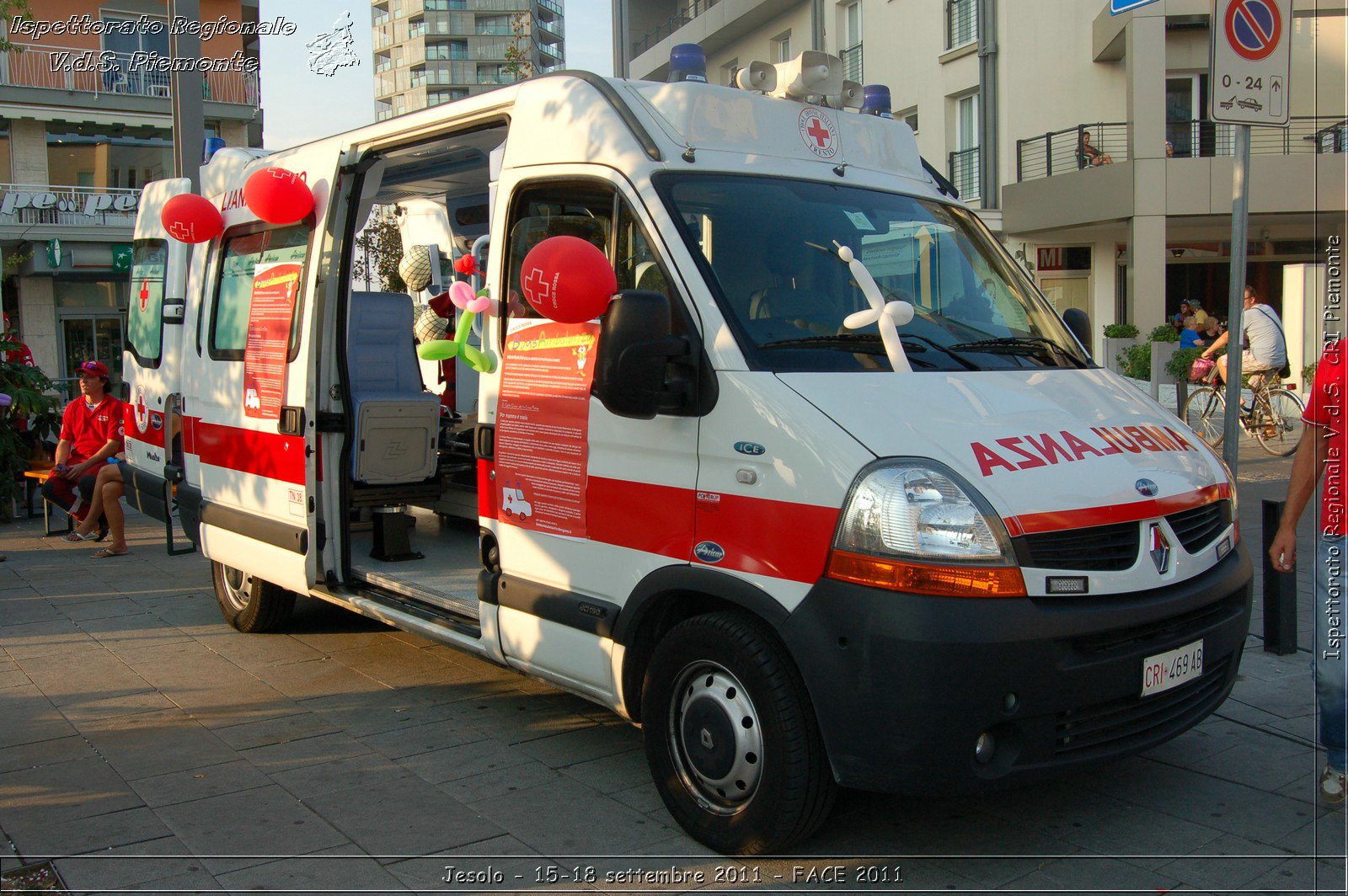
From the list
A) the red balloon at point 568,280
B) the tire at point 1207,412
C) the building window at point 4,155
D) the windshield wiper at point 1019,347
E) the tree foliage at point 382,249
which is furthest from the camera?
the building window at point 4,155

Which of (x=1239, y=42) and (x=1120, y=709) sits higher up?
(x=1239, y=42)

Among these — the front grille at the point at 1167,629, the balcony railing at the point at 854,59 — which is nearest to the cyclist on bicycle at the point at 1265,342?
the front grille at the point at 1167,629

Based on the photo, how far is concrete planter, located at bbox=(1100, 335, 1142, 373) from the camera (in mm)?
21859

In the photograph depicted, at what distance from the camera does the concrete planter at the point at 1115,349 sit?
21.9 meters

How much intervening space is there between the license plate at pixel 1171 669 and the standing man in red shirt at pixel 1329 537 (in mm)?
604

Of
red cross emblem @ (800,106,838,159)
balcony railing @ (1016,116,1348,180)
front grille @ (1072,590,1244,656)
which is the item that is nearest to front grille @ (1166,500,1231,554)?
front grille @ (1072,590,1244,656)

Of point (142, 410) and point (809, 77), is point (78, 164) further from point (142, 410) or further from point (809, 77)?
→ point (809, 77)

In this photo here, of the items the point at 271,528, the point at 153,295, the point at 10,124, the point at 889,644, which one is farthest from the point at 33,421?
the point at 10,124

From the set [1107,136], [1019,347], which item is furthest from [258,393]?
[1107,136]

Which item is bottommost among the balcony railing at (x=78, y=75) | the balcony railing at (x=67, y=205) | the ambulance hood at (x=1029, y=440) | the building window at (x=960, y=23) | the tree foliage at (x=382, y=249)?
the ambulance hood at (x=1029, y=440)

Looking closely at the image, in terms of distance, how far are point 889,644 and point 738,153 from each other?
2076mm

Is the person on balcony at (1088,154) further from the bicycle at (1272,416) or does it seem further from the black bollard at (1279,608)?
the black bollard at (1279,608)

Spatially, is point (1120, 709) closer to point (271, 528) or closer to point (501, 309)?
point (501, 309)

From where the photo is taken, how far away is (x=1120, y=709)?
3.70 m
